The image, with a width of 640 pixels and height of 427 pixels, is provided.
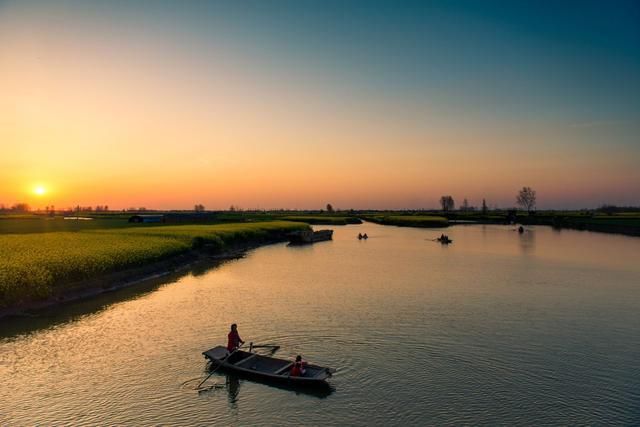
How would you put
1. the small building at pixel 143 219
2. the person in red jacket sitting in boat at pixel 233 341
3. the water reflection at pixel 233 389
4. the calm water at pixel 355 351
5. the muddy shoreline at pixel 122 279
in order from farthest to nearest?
the small building at pixel 143 219
the muddy shoreline at pixel 122 279
the person in red jacket sitting in boat at pixel 233 341
the water reflection at pixel 233 389
the calm water at pixel 355 351

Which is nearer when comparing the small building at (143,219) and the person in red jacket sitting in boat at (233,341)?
the person in red jacket sitting in boat at (233,341)

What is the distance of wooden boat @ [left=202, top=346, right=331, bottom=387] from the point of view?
726 inches

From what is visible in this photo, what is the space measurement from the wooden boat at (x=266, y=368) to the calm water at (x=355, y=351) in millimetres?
525

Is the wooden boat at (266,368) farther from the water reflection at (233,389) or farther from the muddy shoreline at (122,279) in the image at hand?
the muddy shoreline at (122,279)

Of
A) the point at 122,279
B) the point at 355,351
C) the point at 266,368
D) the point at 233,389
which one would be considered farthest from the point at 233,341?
the point at 122,279

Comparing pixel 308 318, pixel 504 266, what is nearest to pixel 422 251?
pixel 504 266

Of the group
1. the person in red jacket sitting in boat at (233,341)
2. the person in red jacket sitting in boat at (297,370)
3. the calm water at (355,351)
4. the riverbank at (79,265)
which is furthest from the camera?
the riverbank at (79,265)

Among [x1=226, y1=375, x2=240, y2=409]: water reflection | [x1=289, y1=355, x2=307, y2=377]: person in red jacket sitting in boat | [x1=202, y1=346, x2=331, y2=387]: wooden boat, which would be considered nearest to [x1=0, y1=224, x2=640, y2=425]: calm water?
[x1=226, y1=375, x2=240, y2=409]: water reflection

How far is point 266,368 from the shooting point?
19.9m

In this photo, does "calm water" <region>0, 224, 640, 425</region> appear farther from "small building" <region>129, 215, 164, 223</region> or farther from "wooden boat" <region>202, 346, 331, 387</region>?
"small building" <region>129, 215, 164, 223</region>

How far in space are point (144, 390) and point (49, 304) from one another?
1912 centimetres

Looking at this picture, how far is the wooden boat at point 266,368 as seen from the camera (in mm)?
18445

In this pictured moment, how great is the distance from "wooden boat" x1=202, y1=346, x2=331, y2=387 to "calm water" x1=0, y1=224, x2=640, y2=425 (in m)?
0.52

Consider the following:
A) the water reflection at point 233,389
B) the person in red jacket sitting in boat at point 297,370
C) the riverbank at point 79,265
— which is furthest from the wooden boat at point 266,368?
the riverbank at point 79,265
